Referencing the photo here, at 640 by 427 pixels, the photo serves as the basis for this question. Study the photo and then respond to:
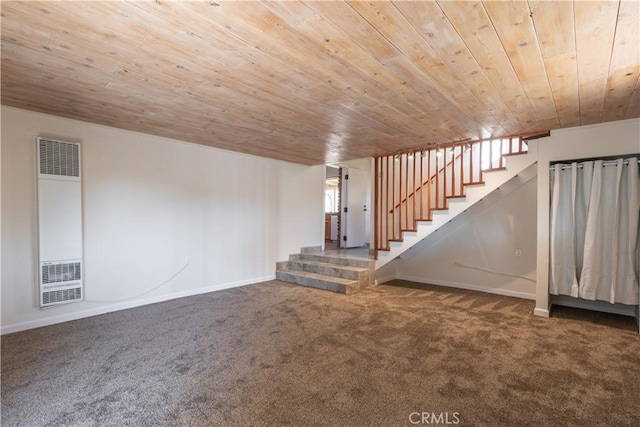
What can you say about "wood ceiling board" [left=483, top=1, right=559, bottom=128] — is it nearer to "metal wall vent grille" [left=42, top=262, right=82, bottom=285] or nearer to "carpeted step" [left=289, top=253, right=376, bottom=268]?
"carpeted step" [left=289, top=253, right=376, bottom=268]

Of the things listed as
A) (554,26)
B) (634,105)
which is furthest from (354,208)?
(554,26)

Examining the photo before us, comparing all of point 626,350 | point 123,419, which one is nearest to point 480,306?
point 626,350

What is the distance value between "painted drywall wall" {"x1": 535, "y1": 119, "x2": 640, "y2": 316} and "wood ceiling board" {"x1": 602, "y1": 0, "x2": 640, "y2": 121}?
241 mm

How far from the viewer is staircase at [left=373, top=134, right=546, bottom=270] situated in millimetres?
4102

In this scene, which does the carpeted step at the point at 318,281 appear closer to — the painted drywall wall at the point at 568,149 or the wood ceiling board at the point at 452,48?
the painted drywall wall at the point at 568,149

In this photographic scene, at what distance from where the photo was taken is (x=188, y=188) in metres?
4.64

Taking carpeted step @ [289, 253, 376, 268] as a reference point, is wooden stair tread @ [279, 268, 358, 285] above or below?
below

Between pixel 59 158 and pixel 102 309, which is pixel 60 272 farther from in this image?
pixel 59 158

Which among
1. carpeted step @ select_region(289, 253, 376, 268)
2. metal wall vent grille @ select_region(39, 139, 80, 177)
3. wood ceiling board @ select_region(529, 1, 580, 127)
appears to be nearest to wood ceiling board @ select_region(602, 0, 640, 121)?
wood ceiling board @ select_region(529, 1, 580, 127)

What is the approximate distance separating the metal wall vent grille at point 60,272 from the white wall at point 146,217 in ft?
0.44

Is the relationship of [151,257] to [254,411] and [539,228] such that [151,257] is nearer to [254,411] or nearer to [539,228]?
[254,411]

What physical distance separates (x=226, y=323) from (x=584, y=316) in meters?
4.30

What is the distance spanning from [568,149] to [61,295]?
5.98 meters

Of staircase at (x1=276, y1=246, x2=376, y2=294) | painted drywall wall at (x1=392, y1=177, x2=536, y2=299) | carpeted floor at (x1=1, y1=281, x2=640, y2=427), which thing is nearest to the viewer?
carpeted floor at (x1=1, y1=281, x2=640, y2=427)
